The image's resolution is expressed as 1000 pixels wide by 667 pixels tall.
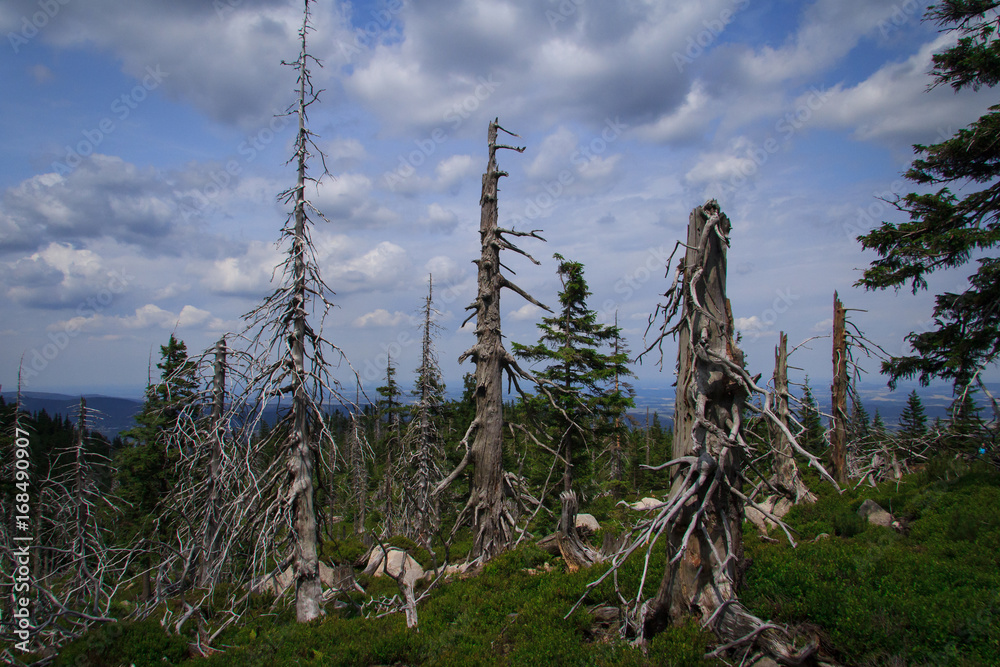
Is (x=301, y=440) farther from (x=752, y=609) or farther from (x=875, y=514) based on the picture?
(x=875, y=514)

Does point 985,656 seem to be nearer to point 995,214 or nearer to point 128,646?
point 995,214

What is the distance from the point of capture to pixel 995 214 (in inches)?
431

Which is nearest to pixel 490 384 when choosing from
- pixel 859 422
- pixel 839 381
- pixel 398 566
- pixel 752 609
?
pixel 752 609

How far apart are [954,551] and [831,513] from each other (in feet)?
14.4

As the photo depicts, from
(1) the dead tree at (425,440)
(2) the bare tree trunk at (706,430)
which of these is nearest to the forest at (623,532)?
(2) the bare tree trunk at (706,430)

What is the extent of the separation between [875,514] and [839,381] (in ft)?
20.7

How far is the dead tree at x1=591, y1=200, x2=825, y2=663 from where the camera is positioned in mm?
4848

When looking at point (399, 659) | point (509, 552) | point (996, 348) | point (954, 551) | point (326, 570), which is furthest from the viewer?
point (326, 570)

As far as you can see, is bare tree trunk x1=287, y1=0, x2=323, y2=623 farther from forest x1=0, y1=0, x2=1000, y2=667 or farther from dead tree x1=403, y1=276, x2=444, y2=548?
dead tree x1=403, y1=276, x2=444, y2=548

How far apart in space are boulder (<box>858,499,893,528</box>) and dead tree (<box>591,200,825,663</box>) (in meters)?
7.62

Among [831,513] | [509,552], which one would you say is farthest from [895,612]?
[831,513]

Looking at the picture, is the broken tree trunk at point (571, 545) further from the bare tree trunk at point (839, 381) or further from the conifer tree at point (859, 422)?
the bare tree trunk at point (839, 381)

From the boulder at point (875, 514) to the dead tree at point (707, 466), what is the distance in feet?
25.0

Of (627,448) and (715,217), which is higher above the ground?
(715,217)
